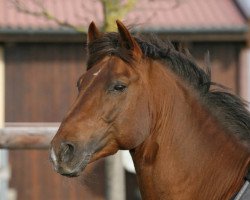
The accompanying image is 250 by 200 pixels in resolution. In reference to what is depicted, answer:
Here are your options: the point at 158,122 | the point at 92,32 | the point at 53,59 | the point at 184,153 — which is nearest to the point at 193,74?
the point at 158,122

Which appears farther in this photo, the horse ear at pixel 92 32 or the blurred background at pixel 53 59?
the blurred background at pixel 53 59

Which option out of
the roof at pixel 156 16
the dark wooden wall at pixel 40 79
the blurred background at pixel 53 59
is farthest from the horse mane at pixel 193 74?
the dark wooden wall at pixel 40 79

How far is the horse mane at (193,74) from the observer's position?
11.5 ft

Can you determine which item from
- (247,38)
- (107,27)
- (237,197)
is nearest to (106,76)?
(237,197)

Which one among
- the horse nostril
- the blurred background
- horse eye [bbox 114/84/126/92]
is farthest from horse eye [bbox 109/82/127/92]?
the blurred background

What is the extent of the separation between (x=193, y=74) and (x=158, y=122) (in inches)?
13.7

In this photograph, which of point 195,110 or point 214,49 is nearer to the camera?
point 195,110

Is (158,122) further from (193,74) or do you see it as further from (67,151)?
(67,151)

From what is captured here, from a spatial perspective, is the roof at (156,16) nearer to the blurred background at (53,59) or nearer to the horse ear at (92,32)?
the blurred background at (53,59)

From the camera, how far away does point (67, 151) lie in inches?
126

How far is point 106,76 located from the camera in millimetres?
3369

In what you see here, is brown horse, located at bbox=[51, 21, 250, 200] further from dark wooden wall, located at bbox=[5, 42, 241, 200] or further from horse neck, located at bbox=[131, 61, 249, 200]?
dark wooden wall, located at bbox=[5, 42, 241, 200]

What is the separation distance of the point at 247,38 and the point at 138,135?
7.06 m

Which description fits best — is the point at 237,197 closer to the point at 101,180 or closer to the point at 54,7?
the point at 101,180
